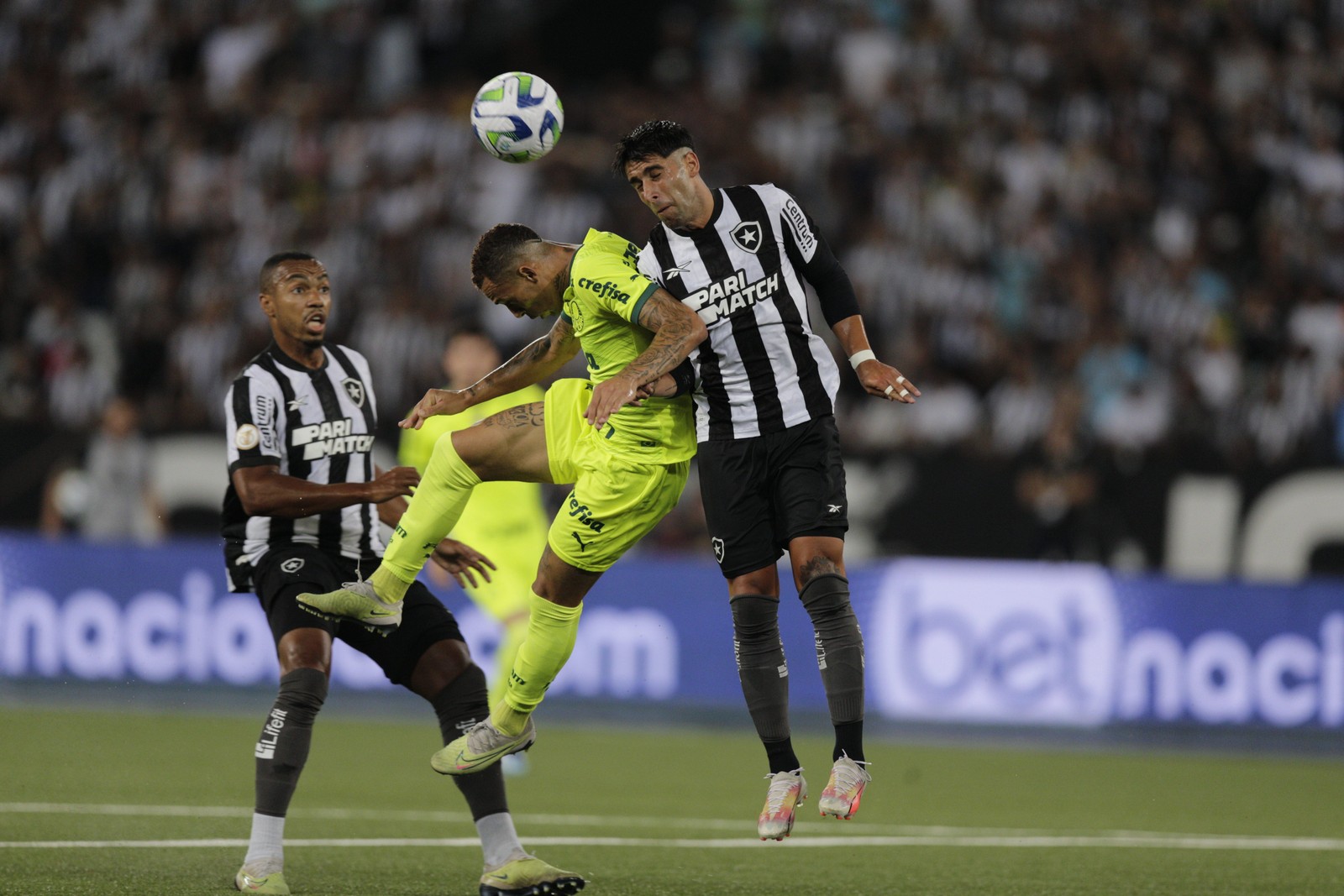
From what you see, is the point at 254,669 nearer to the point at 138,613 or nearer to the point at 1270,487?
the point at 138,613

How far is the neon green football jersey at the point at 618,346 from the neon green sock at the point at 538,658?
62cm

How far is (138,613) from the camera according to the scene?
13.8 metres

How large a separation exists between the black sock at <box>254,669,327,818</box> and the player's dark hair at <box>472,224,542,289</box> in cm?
153

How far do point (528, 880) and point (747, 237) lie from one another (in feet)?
7.73

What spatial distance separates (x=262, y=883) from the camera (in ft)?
20.1

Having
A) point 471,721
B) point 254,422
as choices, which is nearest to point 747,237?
point 254,422

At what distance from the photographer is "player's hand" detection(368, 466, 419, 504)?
6492 millimetres

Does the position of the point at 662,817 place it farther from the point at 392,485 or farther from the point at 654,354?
the point at 654,354

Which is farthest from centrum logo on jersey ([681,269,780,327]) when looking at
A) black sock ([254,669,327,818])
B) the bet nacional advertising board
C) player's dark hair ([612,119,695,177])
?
the bet nacional advertising board

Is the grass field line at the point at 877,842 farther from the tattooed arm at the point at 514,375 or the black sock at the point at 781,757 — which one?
the tattooed arm at the point at 514,375

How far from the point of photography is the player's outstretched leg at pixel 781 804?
622cm

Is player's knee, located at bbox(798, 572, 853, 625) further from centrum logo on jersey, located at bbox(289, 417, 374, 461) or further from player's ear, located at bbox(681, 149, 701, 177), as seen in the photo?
centrum logo on jersey, located at bbox(289, 417, 374, 461)

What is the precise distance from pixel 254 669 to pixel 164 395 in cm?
440

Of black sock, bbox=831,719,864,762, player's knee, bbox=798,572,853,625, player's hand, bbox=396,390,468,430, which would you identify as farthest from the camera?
player's hand, bbox=396,390,468,430
